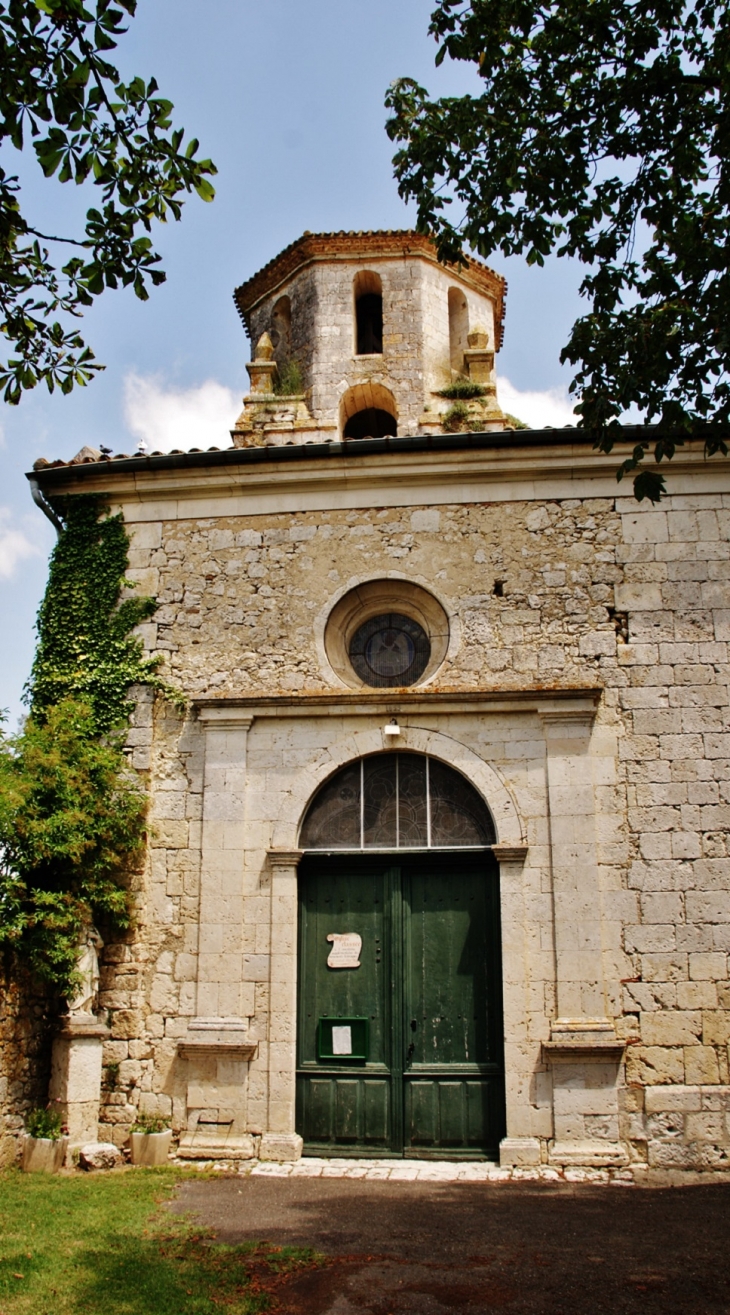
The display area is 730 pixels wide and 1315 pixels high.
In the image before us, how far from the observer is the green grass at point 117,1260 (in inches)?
214

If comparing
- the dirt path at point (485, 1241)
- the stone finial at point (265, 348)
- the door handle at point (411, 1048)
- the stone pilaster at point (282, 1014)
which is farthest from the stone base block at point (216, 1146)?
the stone finial at point (265, 348)

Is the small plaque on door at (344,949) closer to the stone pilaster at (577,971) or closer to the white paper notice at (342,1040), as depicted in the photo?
the white paper notice at (342,1040)

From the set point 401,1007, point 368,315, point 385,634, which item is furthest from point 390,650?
point 368,315

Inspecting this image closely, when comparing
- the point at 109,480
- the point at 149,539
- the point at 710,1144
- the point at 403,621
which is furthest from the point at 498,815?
the point at 109,480

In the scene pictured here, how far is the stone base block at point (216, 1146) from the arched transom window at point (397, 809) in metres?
2.46

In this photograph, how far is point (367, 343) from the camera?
47.0 ft

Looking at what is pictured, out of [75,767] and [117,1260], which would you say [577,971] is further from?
[75,767]

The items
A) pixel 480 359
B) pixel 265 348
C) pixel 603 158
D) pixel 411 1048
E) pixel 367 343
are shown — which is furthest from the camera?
pixel 367 343

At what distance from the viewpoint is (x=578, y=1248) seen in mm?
6383

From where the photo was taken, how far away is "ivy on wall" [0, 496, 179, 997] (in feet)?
28.9

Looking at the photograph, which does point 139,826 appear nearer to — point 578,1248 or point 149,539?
point 149,539

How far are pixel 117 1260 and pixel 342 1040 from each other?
320cm

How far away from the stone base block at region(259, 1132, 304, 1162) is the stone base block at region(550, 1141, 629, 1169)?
2.07 m

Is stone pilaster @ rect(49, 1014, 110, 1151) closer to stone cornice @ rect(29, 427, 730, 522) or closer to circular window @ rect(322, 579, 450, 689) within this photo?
circular window @ rect(322, 579, 450, 689)
